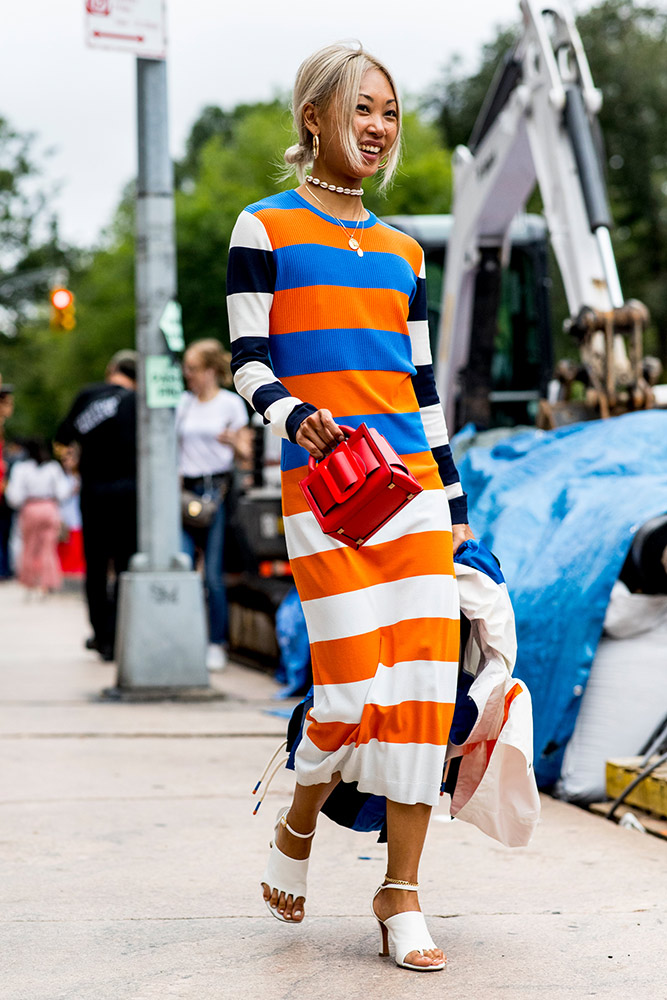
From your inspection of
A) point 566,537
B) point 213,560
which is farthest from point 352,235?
point 213,560

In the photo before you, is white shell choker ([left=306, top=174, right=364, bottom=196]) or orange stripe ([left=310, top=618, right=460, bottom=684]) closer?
orange stripe ([left=310, top=618, right=460, bottom=684])

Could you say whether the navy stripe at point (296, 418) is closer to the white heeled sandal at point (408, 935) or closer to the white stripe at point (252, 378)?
the white stripe at point (252, 378)

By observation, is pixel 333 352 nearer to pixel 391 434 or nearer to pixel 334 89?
pixel 391 434

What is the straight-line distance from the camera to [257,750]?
5711mm

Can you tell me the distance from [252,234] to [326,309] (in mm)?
229

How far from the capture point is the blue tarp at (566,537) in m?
4.83

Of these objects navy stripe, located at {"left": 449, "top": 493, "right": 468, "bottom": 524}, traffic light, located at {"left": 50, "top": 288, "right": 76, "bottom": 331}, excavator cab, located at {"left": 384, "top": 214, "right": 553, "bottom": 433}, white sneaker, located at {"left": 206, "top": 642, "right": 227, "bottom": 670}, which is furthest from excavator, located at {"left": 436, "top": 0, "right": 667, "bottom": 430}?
traffic light, located at {"left": 50, "top": 288, "right": 76, "bottom": 331}

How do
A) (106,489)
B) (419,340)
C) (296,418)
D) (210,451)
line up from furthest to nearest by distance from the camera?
(106,489) → (210,451) → (419,340) → (296,418)

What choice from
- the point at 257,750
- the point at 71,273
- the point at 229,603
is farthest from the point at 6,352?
the point at 257,750

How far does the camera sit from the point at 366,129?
306 centimetres

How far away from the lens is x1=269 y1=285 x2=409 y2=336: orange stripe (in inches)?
120

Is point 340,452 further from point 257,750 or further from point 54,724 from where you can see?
point 54,724

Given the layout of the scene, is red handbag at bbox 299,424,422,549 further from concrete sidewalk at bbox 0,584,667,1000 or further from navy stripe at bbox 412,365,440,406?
concrete sidewalk at bbox 0,584,667,1000

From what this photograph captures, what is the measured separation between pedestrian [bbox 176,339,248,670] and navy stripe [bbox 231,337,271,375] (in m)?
5.32
